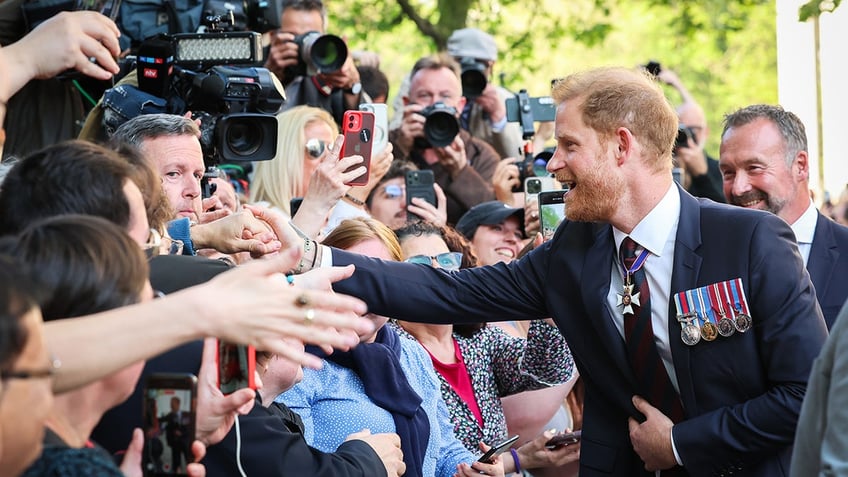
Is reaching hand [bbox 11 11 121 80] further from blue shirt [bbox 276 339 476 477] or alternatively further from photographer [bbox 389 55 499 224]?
photographer [bbox 389 55 499 224]

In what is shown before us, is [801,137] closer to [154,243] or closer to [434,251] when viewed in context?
[434,251]

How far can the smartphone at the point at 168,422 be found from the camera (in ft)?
7.94

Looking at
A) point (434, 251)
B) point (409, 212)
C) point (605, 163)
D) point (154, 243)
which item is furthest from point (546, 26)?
point (154, 243)

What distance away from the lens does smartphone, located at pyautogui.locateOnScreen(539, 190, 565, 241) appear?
5.27 meters

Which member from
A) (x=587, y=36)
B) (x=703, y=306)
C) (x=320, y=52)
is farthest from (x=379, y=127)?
(x=587, y=36)

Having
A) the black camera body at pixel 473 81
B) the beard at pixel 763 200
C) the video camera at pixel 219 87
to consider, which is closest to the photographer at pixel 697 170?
the black camera body at pixel 473 81

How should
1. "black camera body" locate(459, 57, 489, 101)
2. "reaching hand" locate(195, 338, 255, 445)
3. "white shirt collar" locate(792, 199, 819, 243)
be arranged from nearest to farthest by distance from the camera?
"reaching hand" locate(195, 338, 255, 445) < "white shirt collar" locate(792, 199, 819, 243) < "black camera body" locate(459, 57, 489, 101)

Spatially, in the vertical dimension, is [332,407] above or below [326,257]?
below

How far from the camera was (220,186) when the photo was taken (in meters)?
4.98

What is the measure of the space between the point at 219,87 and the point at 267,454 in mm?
2025

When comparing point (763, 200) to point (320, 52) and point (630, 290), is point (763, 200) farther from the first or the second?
point (320, 52)

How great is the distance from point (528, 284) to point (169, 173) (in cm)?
135

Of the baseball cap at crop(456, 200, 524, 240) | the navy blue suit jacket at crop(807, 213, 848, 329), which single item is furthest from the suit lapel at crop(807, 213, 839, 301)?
the baseball cap at crop(456, 200, 524, 240)

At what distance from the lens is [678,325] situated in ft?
11.7
